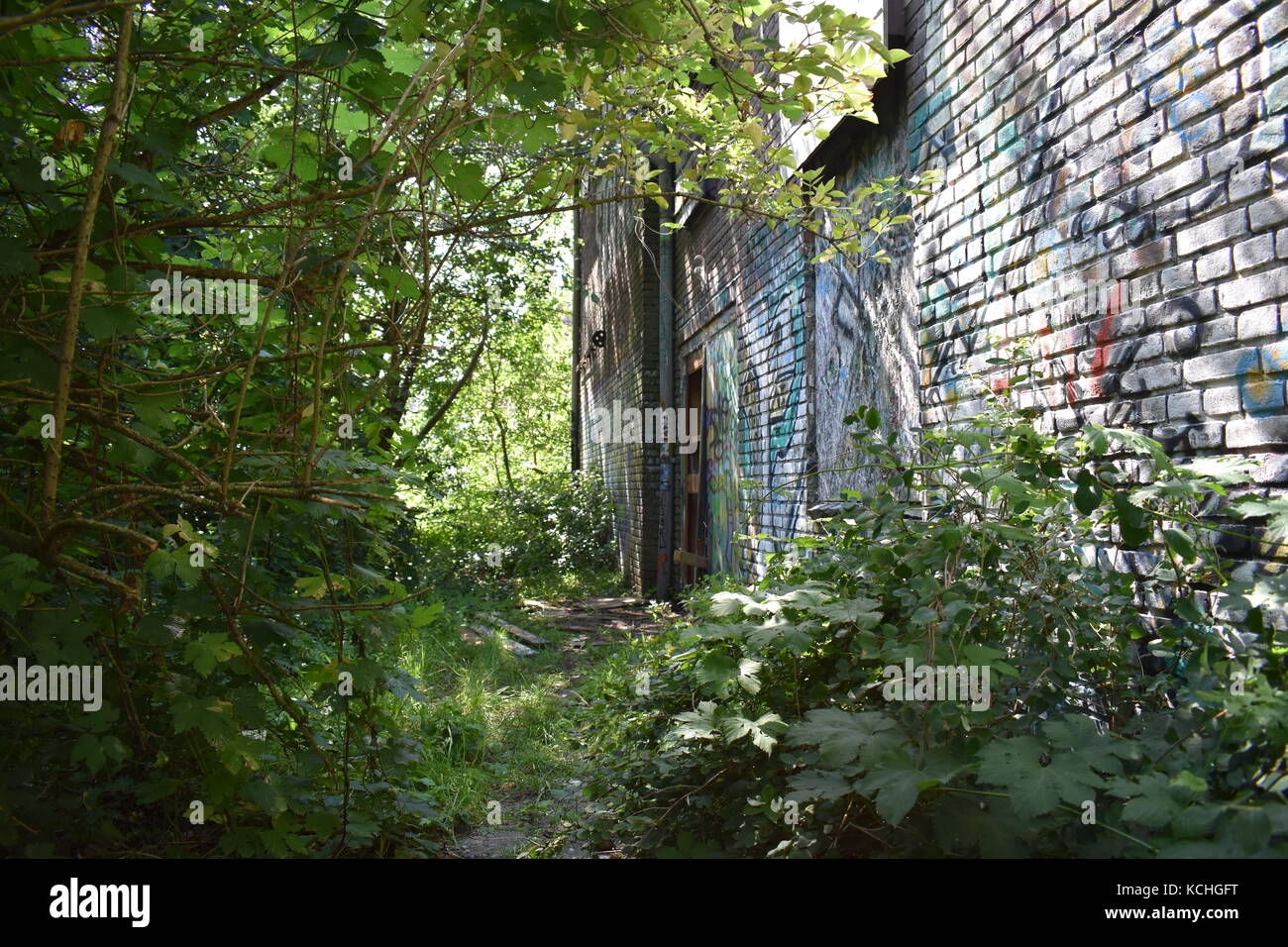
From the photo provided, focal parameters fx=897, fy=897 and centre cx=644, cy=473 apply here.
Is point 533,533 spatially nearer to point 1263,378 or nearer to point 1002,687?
point 1002,687

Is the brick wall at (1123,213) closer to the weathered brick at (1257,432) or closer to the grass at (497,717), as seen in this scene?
the weathered brick at (1257,432)

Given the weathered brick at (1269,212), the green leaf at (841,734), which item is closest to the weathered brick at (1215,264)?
the weathered brick at (1269,212)

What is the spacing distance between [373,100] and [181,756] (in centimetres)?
219

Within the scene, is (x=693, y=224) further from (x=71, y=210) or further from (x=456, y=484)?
(x=456, y=484)

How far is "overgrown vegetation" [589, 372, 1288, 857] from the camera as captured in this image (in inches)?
70.7

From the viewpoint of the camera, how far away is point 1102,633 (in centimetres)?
265

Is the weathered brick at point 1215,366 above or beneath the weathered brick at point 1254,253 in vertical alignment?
beneath

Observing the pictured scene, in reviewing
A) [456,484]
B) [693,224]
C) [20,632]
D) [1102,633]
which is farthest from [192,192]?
[456,484]

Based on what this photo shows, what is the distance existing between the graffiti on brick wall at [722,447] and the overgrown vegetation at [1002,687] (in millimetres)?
4551

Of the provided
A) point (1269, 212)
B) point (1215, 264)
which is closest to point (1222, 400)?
point (1215, 264)

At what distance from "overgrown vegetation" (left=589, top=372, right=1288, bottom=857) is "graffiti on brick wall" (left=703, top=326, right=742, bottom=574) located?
14.9 feet

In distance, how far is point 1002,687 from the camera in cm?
256

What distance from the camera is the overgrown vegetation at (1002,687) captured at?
1795 millimetres

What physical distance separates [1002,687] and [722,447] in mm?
Answer: 6066
